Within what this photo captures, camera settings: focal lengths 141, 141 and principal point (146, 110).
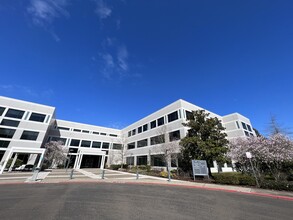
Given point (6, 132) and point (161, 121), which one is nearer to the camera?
point (6, 132)

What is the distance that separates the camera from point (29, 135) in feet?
109

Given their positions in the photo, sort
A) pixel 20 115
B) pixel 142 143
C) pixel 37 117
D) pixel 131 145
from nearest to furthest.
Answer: pixel 20 115 → pixel 37 117 → pixel 142 143 → pixel 131 145

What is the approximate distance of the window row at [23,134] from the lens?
31266mm

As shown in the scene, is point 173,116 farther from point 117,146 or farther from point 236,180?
point 117,146

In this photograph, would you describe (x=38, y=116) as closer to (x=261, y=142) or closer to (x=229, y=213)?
(x=229, y=213)

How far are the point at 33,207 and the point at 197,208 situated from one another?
7386 millimetres

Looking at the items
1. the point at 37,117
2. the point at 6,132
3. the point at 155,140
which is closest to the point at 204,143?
the point at 155,140

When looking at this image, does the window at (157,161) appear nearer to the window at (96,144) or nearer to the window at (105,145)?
the window at (105,145)

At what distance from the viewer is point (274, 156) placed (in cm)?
1680

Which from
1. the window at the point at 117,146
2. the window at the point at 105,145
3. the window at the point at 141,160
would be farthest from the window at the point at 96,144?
the window at the point at 141,160

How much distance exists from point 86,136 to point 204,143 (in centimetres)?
3823

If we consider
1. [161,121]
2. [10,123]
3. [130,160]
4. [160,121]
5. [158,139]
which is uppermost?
[160,121]

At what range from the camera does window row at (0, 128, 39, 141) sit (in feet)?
103

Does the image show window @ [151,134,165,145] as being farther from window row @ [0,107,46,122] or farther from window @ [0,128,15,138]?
window @ [0,128,15,138]
